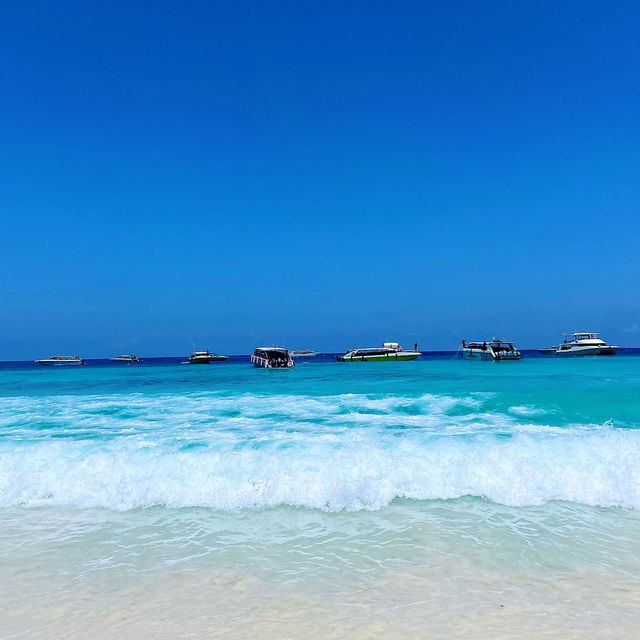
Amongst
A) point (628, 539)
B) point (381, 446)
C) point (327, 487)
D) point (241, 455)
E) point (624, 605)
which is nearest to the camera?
point (624, 605)

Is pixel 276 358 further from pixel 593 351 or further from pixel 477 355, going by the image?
pixel 593 351

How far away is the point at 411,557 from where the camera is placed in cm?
501

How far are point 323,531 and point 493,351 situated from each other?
7605cm

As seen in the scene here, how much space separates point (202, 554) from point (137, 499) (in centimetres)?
278

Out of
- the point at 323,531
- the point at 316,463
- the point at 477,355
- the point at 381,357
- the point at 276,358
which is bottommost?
the point at 323,531

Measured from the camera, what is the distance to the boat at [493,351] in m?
73.6

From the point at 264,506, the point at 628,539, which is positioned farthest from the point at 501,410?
the point at 264,506

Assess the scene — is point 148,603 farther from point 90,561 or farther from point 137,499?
point 137,499

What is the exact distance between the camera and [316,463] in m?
8.47

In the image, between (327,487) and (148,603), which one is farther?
(327,487)

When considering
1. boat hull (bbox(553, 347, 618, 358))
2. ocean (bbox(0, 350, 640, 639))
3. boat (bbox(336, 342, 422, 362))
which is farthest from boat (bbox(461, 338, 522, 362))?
ocean (bbox(0, 350, 640, 639))

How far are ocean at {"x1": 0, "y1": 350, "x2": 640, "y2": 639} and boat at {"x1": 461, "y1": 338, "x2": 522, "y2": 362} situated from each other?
6548cm

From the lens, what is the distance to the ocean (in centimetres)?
390

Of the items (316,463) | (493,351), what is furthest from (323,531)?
(493,351)
